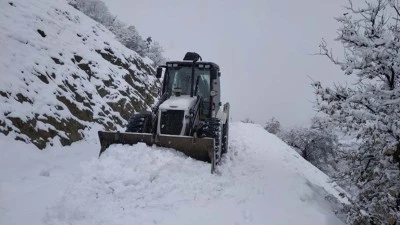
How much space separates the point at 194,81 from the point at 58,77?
553 cm

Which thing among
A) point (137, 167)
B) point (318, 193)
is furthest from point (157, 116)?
point (318, 193)

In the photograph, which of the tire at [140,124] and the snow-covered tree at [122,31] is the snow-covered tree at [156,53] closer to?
the snow-covered tree at [122,31]

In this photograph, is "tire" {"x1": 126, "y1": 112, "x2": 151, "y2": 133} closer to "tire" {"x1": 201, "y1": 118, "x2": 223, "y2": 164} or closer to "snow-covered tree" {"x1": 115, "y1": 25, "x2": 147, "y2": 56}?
"tire" {"x1": 201, "y1": 118, "x2": 223, "y2": 164}

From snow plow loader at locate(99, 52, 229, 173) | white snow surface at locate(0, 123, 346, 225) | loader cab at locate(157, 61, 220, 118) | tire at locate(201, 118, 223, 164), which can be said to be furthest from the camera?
loader cab at locate(157, 61, 220, 118)

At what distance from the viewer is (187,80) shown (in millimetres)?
10227

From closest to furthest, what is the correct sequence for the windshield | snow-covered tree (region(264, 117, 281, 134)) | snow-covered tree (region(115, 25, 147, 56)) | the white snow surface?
1. the white snow surface
2. the windshield
3. snow-covered tree (region(115, 25, 147, 56))
4. snow-covered tree (region(264, 117, 281, 134))

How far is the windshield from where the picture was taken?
33.3ft

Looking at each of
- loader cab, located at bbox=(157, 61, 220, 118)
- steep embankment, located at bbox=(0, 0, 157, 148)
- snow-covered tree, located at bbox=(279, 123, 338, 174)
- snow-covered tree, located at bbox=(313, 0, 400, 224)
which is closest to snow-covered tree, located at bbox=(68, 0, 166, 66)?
steep embankment, located at bbox=(0, 0, 157, 148)

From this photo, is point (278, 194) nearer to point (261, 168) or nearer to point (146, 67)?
point (261, 168)

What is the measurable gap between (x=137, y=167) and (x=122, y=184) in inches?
27.2

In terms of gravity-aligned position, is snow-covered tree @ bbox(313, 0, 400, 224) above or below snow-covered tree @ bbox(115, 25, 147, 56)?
below

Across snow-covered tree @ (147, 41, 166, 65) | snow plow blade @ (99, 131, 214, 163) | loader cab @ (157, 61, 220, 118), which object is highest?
snow-covered tree @ (147, 41, 166, 65)

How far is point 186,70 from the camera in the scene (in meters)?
10.3

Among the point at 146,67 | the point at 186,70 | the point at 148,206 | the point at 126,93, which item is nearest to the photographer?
the point at 148,206
